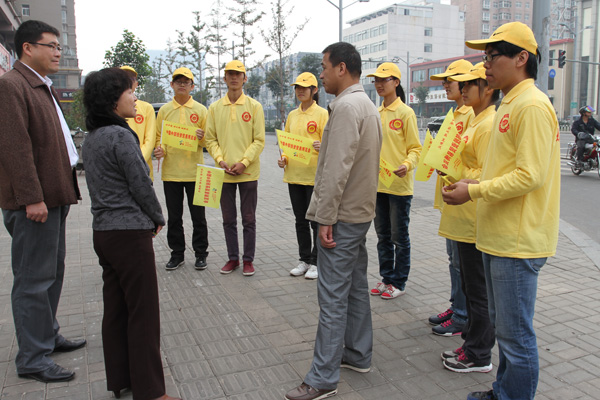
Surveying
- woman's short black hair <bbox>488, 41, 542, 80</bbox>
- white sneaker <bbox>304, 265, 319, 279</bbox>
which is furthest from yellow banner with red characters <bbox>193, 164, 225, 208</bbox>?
woman's short black hair <bbox>488, 41, 542, 80</bbox>

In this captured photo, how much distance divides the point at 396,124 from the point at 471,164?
4.47ft

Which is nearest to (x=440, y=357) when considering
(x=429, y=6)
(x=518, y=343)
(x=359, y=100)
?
(x=518, y=343)

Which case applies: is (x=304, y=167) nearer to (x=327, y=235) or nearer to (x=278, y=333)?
(x=278, y=333)

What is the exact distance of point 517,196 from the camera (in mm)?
2527

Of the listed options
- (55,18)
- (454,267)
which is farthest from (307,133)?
(55,18)

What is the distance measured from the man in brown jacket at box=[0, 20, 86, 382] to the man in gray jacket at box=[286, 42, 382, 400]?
1665mm

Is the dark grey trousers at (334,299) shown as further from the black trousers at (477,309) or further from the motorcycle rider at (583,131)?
the motorcycle rider at (583,131)

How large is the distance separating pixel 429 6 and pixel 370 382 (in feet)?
338

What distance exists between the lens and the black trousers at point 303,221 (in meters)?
5.49

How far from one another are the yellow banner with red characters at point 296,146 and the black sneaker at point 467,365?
2525 millimetres

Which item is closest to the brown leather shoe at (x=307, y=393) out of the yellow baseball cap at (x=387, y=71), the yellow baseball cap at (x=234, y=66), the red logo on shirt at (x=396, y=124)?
the red logo on shirt at (x=396, y=124)

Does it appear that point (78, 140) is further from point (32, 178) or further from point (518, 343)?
point (518, 343)

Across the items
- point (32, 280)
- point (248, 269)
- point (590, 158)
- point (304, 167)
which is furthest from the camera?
point (590, 158)

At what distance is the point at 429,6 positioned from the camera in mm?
96125
